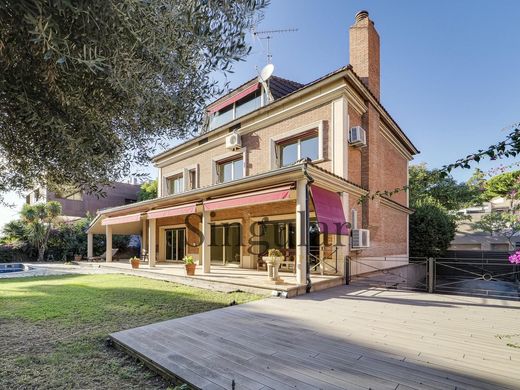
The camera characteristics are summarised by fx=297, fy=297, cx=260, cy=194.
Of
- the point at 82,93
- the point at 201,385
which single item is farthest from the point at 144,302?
the point at 82,93

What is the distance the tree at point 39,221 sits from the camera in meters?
27.0

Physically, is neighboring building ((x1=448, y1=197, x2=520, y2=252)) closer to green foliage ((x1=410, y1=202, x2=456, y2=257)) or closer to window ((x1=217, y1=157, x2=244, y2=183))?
green foliage ((x1=410, y1=202, x2=456, y2=257))

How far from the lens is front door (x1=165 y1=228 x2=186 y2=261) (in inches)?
864

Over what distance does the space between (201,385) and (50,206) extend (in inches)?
1183

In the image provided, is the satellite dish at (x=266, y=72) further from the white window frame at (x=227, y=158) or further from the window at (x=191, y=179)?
the window at (x=191, y=179)

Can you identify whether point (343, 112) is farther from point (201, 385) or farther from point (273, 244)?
point (201, 385)

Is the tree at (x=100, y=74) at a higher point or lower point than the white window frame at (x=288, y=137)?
lower

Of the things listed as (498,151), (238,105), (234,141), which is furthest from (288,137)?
(498,151)

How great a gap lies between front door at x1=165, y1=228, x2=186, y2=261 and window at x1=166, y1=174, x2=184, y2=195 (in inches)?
125

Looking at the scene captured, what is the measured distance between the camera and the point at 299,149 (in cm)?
1480

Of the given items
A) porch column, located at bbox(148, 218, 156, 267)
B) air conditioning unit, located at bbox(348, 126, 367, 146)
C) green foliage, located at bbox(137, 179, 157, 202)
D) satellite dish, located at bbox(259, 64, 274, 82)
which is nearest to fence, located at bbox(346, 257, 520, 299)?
air conditioning unit, located at bbox(348, 126, 367, 146)

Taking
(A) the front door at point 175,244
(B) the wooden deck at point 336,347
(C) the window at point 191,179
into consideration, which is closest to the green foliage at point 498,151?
(B) the wooden deck at point 336,347

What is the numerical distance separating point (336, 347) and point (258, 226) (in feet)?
38.0

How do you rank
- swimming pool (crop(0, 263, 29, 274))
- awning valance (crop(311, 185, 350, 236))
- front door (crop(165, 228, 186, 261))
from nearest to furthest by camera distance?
awning valance (crop(311, 185, 350, 236)) < front door (crop(165, 228, 186, 261)) < swimming pool (crop(0, 263, 29, 274))
